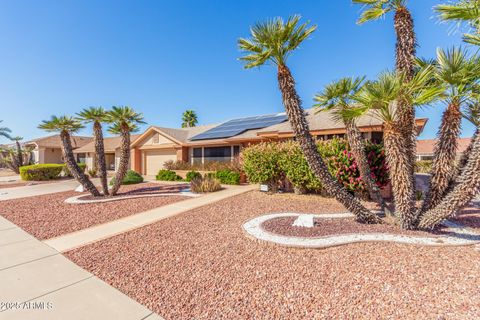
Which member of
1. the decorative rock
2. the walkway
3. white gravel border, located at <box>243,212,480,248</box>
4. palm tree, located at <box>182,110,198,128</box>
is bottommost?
the walkway

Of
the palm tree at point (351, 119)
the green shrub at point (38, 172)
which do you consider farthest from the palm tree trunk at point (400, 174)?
the green shrub at point (38, 172)

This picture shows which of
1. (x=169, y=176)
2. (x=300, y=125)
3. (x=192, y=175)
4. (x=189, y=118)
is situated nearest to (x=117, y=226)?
(x=300, y=125)

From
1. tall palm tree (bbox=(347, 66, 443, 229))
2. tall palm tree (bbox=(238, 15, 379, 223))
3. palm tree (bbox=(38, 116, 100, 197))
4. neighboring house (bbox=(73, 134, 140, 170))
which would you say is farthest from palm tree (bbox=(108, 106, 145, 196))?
neighboring house (bbox=(73, 134, 140, 170))

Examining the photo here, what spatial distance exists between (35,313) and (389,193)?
40.2 ft

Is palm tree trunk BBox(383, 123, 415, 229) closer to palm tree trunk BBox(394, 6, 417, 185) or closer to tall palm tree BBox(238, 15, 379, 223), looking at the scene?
palm tree trunk BBox(394, 6, 417, 185)

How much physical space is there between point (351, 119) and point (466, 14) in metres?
2.97

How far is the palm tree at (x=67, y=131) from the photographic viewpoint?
38.4 feet

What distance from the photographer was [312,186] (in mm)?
10727

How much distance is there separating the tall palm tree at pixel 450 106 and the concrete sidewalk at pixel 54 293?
6.75 metres

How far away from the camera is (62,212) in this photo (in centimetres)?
902

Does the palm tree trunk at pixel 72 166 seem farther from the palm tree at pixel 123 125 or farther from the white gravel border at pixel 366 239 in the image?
the white gravel border at pixel 366 239

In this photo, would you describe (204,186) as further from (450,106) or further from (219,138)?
(450,106)

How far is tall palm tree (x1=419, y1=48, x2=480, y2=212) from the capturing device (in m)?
4.93

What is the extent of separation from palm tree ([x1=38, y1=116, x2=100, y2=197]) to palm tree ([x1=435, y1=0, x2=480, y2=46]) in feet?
47.8
